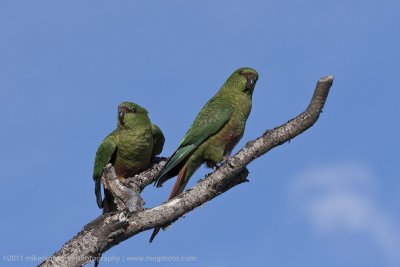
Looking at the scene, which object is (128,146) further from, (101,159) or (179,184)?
(179,184)

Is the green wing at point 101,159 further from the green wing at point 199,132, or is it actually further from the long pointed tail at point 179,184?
the long pointed tail at point 179,184

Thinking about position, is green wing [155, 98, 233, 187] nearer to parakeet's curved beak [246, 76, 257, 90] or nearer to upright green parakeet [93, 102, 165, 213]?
parakeet's curved beak [246, 76, 257, 90]

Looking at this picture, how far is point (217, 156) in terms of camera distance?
28.7 ft

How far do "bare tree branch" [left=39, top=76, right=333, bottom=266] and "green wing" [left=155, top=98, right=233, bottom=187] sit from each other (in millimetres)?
1543

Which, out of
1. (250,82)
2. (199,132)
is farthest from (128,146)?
(250,82)

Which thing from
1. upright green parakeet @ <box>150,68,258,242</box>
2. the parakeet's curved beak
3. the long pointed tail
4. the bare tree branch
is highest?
the parakeet's curved beak

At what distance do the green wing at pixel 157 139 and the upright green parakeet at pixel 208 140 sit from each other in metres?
1.09

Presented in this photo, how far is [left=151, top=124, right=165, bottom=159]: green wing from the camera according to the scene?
9.98 metres

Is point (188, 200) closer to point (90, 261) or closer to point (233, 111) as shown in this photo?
point (90, 261)

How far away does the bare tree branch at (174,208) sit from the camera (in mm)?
6691

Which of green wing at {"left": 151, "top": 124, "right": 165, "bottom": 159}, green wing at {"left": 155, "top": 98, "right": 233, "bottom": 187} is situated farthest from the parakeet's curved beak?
green wing at {"left": 151, "top": 124, "right": 165, "bottom": 159}

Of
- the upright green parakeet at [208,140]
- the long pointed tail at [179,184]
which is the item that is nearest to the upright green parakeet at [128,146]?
the upright green parakeet at [208,140]

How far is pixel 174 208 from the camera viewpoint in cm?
690

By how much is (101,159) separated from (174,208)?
2.78 m
